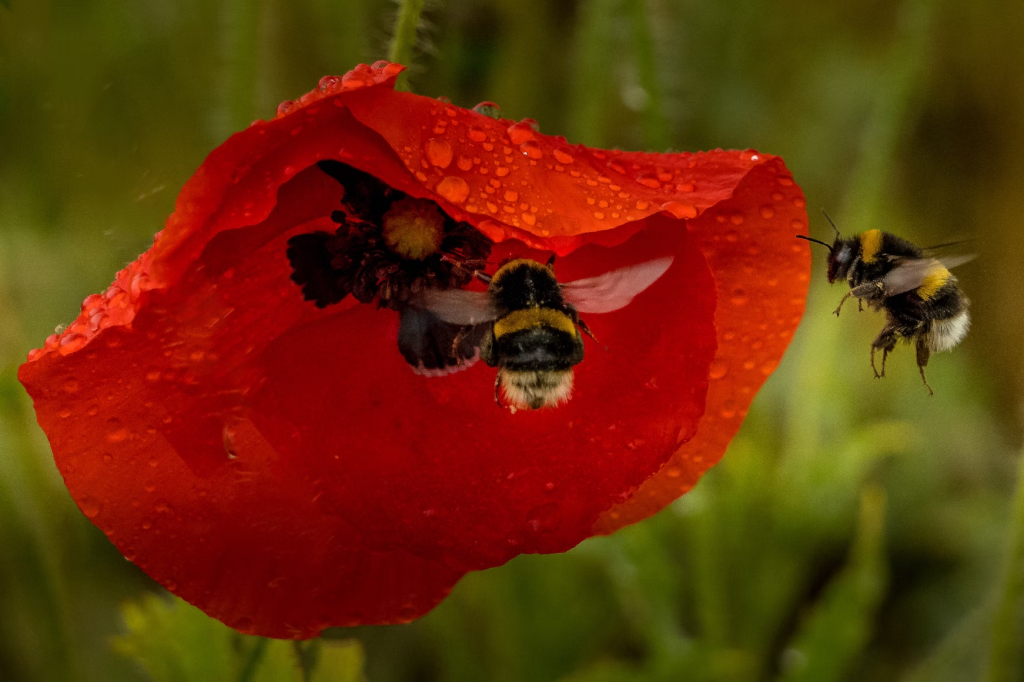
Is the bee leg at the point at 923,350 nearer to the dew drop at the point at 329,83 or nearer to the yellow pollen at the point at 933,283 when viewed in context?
the yellow pollen at the point at 933,283

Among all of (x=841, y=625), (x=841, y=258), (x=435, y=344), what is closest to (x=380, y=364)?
(x=435, y=344)

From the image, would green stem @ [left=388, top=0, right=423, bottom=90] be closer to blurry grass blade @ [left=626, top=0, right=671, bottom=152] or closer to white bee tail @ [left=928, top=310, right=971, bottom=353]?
blurry grass blade @ [left=626, top=0, right=671, bottom=152]

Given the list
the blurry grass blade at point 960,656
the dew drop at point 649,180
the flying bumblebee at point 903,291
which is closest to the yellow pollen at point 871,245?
the flying bumblebee at point 903,291

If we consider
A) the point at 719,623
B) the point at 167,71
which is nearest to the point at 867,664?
the point at 719,623

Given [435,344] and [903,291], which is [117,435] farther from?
[903,291]

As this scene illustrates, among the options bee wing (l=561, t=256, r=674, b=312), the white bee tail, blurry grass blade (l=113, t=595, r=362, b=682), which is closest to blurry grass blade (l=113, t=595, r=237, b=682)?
blurry grass blade (l=113, t=595, r=362, b=682)

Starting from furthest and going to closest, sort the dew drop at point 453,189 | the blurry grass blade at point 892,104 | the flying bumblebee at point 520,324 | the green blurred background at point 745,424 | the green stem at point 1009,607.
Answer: the blurry grass blade at point 892,104, the green blurred background at point 745,424, the green stem at point 1009,607, the flying bumblebee at point 520,324, the dew drop at point 453,189

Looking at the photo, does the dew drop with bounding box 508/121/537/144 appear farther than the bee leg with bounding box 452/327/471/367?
No
